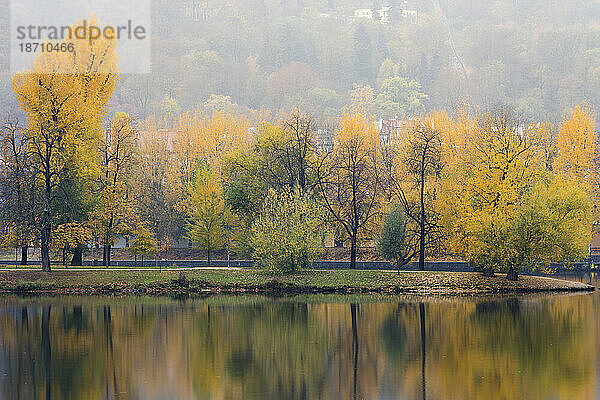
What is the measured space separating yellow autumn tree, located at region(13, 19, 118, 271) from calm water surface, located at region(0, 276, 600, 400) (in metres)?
11.5

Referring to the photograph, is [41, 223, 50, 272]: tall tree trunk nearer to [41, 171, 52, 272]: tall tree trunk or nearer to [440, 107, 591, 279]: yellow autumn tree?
[41, 171, 52, 272]: tall tree trunk

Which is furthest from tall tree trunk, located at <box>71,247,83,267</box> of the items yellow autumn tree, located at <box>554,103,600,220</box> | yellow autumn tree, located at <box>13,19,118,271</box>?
yellow autumn tree, located at <box>554,103,600,220</box>

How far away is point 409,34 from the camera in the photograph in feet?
636

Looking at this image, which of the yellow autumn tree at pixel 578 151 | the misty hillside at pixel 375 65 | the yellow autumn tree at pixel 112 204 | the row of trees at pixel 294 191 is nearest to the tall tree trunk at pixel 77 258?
the row of trees at pixel 294 191

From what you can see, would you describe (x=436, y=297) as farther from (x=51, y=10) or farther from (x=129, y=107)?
(x=51, y=10)

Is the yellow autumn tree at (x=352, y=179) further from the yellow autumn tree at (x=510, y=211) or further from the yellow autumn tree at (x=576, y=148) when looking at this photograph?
the yellow autumn tree at (x=576, y=148)

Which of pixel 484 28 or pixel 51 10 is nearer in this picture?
pixel 51 10

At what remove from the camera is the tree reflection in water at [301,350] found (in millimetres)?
22312

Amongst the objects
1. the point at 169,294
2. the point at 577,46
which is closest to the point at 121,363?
the point at 169,294

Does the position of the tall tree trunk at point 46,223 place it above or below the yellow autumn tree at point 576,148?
below

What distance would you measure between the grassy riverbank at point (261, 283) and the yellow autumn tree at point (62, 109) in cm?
213

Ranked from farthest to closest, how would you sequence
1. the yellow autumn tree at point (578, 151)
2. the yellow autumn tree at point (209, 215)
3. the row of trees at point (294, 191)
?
1. the yellow autumn tree at point (578, 151)
2. the yellow autumn tree at point (209, 215)
3. the row of trees at point (294, 191)

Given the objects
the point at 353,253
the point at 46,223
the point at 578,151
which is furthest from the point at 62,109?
the point at 578,151

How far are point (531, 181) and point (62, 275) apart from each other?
29106 mm
